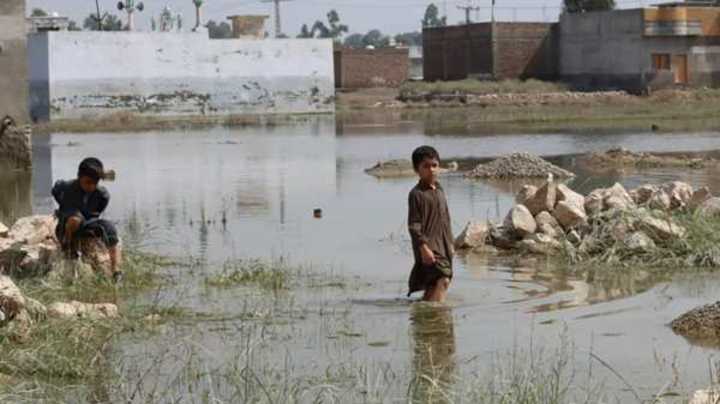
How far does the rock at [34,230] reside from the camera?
12.6 meters

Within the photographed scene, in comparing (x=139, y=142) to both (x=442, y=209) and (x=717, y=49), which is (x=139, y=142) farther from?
(x=717, y=49)

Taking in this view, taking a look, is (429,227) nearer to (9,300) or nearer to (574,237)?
(9,300)

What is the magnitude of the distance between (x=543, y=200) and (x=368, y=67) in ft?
199

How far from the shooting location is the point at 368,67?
75062mm

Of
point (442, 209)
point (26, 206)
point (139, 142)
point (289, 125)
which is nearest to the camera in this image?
point (442, 209)

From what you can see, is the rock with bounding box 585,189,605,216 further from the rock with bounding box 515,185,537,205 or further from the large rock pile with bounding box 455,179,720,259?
the rock with bounding box 515,185,537,205

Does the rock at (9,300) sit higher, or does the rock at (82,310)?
the rock at (9,300)

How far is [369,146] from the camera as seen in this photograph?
36500mm

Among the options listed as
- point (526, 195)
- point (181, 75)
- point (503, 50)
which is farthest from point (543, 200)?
point (503, 50)

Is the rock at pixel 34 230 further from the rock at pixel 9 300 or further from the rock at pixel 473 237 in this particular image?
the rock at pixel 473 237

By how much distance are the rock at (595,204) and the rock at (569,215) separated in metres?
0.13

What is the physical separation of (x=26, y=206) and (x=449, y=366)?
42.2ft

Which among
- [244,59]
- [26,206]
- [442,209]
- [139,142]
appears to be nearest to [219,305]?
[442,209]

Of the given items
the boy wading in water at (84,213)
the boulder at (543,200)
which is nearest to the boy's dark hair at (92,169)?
the boy wading in water at (84,213)
